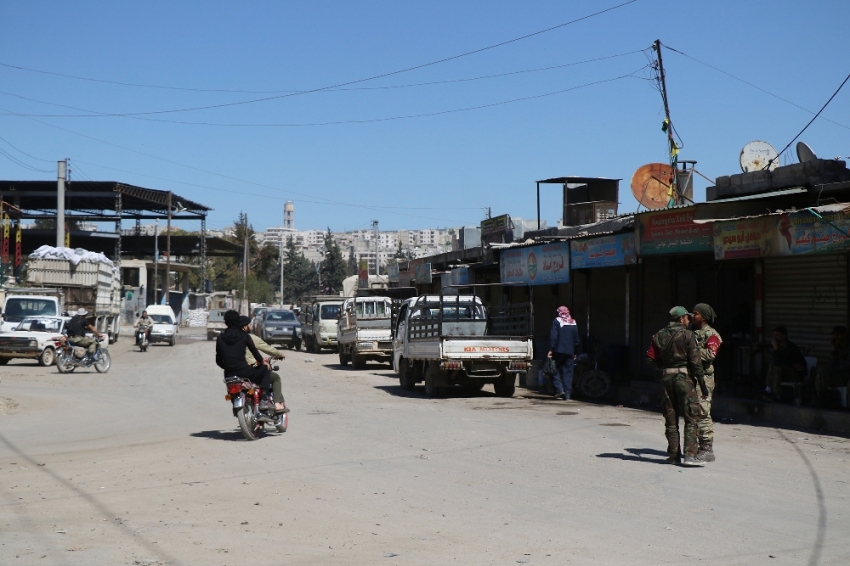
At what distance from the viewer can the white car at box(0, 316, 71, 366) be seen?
2759cm

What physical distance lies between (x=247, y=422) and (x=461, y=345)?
23.4 feet

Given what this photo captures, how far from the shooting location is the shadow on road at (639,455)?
10617 mm

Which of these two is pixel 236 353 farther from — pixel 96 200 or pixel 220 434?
pixel 96 200

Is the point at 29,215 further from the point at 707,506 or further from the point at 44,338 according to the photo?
the point at 707,506

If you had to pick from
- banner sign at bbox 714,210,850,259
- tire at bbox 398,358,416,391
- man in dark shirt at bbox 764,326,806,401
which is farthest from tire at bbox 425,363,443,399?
man in dark shirt at bbox 764,326,806,401

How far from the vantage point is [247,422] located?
12219mm

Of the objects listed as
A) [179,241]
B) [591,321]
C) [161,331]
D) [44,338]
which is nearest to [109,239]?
[179,241]

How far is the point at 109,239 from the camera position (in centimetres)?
7325

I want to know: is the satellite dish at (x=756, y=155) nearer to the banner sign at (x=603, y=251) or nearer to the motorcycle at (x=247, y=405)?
the banner sign at (x=603, y=251)

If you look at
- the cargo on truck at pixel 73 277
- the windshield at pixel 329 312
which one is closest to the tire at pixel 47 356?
the cargo on truck at pixel 73 277

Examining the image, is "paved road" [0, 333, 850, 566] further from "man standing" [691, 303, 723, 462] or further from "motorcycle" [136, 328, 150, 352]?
"motorcycle" [136, 328, 150, 352]

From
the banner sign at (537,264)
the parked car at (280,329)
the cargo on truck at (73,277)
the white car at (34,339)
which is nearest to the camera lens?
the banner sign at (537,264)

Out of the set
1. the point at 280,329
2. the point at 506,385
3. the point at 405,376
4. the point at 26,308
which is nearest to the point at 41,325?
the point at 26,308

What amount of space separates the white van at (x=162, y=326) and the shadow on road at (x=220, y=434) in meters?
32.6
